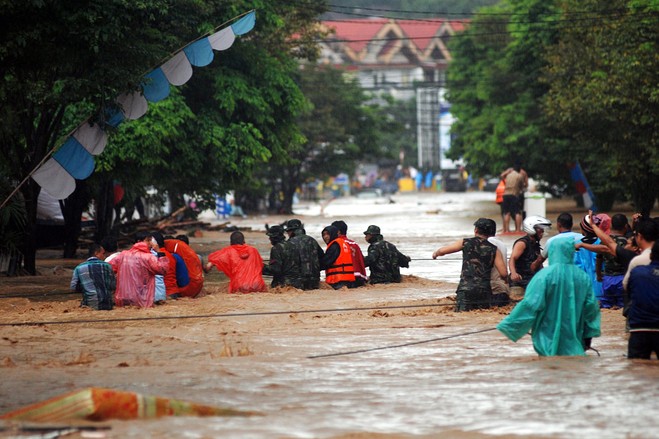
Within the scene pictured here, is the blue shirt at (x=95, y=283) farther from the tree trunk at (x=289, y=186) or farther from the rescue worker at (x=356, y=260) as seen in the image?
the tree trunk at (x=289, y=186)

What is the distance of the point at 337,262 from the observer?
19.0 metres

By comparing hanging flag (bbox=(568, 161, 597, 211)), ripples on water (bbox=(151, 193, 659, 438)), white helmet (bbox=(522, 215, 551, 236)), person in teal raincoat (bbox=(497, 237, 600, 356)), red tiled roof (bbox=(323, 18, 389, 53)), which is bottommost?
ripples on water (bbox=(151, 193, 659, 438))

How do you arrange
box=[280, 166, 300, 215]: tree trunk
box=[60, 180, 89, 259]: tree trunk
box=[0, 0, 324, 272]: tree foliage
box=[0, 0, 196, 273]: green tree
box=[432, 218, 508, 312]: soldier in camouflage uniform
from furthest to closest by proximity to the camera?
box=[280, 166, 300, 215]: tree trunk < box=[60, 180, 89, 259]: tree trunk < box=[0, 0, 324, 272]: tree foliage < box=[0, 0, 196, 273]: green tree < box=[432, 218, 508, 312]: soldier in camouflage uniform

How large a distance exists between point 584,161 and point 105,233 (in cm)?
2535

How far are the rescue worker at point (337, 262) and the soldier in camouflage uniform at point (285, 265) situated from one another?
0.46m

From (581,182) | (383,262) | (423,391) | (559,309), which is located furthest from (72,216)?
(581,182)

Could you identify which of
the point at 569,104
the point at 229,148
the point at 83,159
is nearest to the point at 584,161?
the point at 569,104

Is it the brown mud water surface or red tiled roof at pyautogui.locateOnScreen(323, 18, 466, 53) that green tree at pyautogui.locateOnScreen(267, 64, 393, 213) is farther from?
red tiled roof at pyautogui.locateOnScreen(323, 18, 466, 53)

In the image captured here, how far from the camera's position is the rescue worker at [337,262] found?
18891 millimetres

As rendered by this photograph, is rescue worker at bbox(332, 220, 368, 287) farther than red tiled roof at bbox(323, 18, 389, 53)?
No

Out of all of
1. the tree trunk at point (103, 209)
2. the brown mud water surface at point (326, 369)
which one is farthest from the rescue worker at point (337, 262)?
the tree trunk at point (103, 209)

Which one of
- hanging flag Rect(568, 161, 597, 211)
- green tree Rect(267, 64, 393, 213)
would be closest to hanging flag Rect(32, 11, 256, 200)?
hanging flag Rect(568, 161, 597, 211)

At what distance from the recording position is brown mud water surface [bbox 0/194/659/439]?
8.41m

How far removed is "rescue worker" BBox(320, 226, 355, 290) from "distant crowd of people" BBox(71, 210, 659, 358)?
0.02 metres
